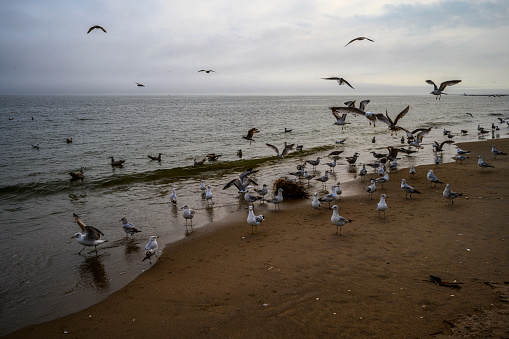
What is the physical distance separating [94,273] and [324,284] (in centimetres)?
580

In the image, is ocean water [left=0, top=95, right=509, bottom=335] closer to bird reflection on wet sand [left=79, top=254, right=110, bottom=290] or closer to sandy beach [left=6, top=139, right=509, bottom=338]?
bird reflection on wet sand [left=79, top=254, right=110, bottom=290]

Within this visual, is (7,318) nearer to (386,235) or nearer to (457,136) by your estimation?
(386,235)

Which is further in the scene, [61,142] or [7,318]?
[61,142]

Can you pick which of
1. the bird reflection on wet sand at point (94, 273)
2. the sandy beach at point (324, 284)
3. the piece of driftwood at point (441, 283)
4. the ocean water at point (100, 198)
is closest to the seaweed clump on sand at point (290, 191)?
the ocean water at point (100, 198)

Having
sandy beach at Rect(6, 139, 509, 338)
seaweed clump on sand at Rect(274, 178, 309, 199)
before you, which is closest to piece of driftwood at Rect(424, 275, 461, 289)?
sandy beach at Rect(6, 139, 509, 338)

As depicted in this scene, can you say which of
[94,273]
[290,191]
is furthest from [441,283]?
[290,191]

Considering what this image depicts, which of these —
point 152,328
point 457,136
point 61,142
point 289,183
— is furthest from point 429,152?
point 61,142

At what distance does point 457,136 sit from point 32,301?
37.9 metres

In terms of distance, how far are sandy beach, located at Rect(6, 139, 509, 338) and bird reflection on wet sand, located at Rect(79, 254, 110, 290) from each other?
88 cm

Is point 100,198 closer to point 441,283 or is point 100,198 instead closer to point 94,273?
point 94,273

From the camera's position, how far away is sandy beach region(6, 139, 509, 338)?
5.58m

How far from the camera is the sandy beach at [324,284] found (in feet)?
18.3

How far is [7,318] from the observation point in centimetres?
678

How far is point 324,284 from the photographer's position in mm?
6898
